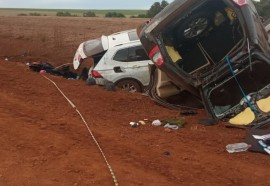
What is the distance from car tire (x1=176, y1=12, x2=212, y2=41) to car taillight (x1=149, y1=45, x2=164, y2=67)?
1.34 m

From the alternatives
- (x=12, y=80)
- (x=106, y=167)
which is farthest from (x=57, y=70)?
(x=106, y=167)

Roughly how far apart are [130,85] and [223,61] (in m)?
4.55

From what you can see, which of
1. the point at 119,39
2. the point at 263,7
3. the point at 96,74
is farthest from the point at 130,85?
the point at 263,7

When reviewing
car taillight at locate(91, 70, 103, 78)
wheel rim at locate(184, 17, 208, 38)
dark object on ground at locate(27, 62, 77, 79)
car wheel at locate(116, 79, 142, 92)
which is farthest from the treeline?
wheel rim at locate(184, 17, 208, 38)

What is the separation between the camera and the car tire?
9617 millimetres

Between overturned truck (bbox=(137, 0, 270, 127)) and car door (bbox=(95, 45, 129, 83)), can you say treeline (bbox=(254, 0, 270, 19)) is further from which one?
overturned truck (bbox=(137, 0, 270, 127))

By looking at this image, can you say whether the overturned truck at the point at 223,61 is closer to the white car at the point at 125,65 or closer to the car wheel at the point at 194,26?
the car wheel at the point at 194,26

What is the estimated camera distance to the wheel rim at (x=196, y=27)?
978cm

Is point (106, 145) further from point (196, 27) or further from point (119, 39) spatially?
point (119, 39)

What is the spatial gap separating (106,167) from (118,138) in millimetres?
1324

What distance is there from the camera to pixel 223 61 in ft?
28.0

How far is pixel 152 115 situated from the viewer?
9016 millimetres

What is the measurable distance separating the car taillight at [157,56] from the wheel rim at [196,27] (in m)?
1.49

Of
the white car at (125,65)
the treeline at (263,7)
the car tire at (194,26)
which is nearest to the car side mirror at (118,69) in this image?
the white car at (125,65)
